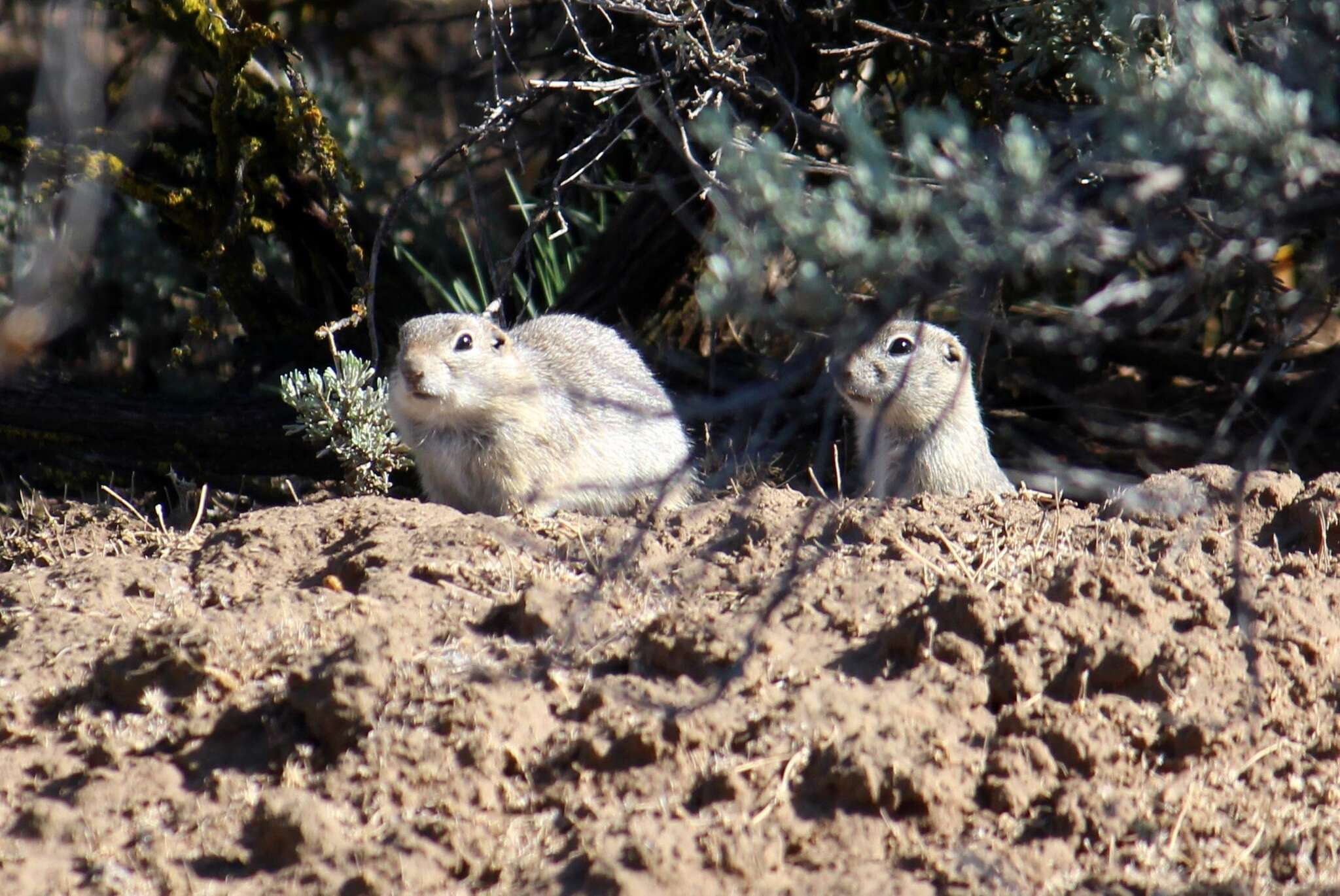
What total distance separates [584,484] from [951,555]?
1905 millimetres

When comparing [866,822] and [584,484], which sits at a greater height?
[866,822]

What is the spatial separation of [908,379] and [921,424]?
0.24 m

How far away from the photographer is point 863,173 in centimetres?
308

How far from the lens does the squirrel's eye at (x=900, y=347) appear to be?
584 cm

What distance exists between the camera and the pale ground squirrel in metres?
5.44

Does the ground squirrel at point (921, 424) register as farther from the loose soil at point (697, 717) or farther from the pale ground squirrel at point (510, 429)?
the loose soil at point (697, 717)

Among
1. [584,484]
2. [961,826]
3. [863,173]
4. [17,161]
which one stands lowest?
[584,484]

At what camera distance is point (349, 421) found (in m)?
5.79

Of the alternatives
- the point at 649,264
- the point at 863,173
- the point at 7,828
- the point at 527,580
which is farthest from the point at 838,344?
the point at 649,264

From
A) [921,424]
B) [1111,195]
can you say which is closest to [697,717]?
[1111,195]

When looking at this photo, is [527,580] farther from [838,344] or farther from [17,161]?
[17,161]

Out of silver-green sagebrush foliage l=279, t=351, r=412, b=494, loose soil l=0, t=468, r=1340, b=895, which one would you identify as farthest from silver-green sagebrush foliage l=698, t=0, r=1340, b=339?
silver-green sagebrush foliage l=279, t=351, r=412, b=494

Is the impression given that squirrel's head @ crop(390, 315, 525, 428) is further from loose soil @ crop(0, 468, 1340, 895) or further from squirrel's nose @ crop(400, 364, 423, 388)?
loose soil @ crop(0, 468, 1340, 895)

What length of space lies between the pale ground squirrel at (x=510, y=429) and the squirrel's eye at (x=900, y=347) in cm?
97
